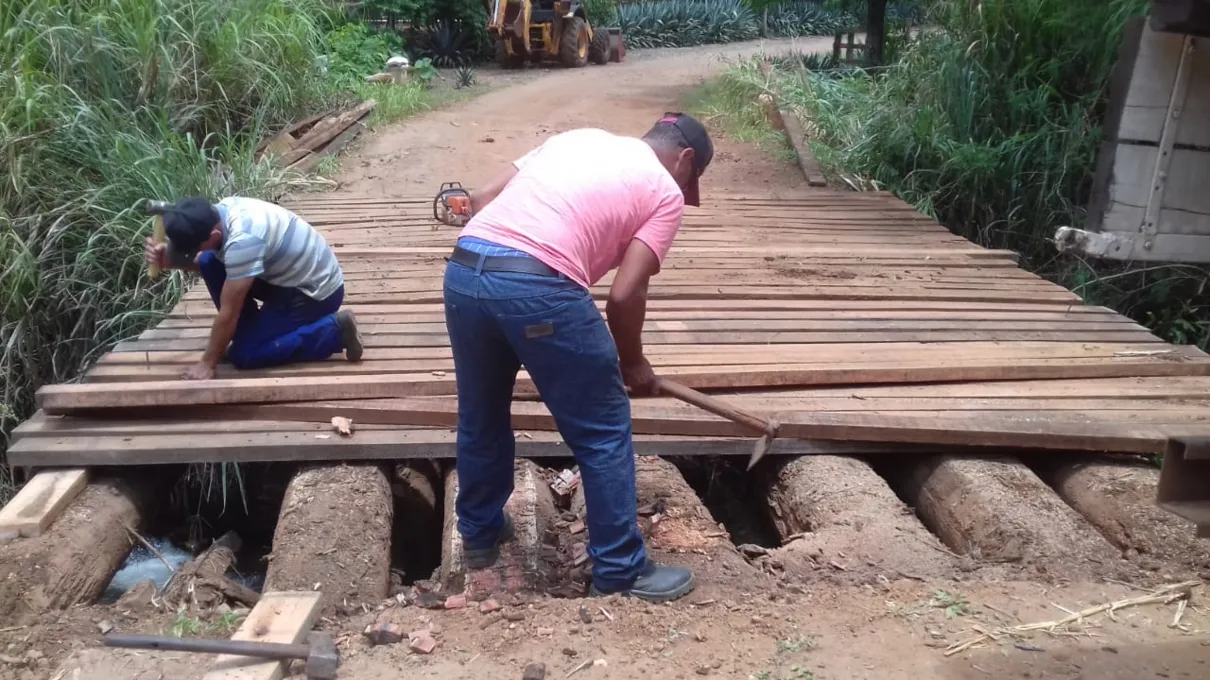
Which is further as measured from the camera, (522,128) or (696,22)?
(696,22)

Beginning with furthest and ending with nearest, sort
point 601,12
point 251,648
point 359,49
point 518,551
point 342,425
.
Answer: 1. point 601,12
2. point 359,49
3. point 342,425
4. point 518,551
5. point 251,648

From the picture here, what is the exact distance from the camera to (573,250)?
2.51 metres

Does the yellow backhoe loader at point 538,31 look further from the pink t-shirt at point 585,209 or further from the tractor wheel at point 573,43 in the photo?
the pink t-shirt at point 585,209

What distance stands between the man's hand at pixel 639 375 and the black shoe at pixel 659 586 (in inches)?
19.5

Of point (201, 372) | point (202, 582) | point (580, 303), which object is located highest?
point (580, 303)

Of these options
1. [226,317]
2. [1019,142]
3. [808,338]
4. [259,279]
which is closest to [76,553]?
[226,317]

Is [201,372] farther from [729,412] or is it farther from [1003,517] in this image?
[1003,517]

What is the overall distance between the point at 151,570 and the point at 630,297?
2.50 m

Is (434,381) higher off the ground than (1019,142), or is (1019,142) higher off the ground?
(1019,142)

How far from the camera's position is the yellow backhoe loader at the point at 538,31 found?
1541cm

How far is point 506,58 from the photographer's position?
16.4 metres

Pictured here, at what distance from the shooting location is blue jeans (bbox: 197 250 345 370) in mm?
3811

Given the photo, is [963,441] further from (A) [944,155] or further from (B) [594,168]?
(A) [944,155]

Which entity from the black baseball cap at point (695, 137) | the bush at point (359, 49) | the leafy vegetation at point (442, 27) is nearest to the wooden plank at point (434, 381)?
the black baseball cap at point (695, 137)
